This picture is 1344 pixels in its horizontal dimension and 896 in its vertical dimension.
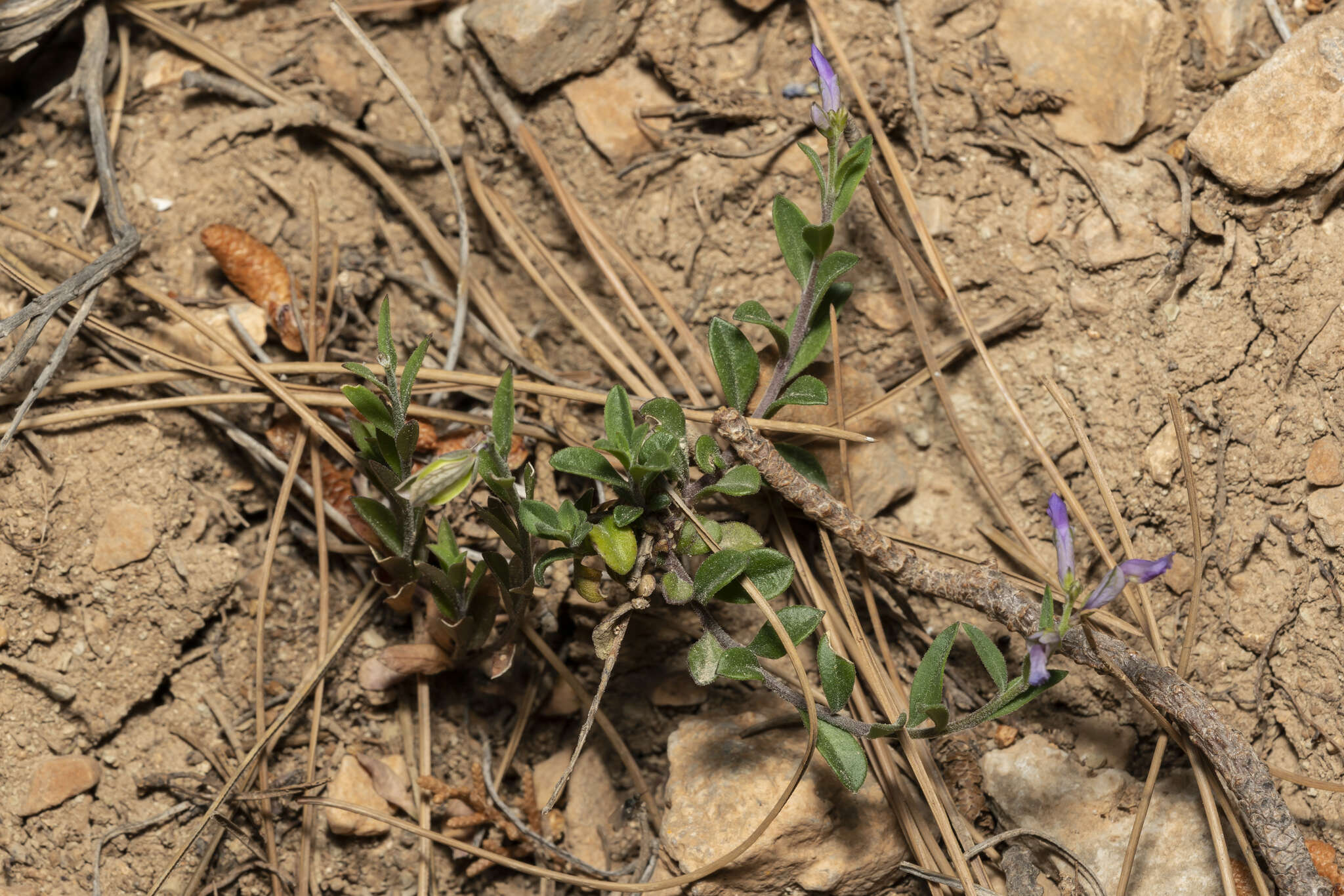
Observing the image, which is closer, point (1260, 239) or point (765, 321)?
point (765, 321)

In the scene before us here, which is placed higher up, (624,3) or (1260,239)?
(624,3)

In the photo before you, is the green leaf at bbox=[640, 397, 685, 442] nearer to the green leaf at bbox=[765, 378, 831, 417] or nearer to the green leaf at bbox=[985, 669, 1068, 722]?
the green leaf at bbox=[765, 378, 831, 417]

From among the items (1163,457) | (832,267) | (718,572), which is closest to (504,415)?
(718,572)

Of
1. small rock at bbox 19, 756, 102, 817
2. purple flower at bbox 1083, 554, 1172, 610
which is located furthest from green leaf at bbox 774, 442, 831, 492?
small rock at bbox 19, 756, 102, 817

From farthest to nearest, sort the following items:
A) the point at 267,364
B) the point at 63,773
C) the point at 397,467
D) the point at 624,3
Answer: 1. the point at 624,3
2. the point at 267,364
3. the point at 63,773
4. the point at 397,467

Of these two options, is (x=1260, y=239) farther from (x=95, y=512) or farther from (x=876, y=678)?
(x=95, y=512)

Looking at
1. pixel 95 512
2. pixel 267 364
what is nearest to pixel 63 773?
pixel 95 512

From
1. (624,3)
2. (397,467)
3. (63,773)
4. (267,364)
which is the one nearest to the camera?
(397,467)
